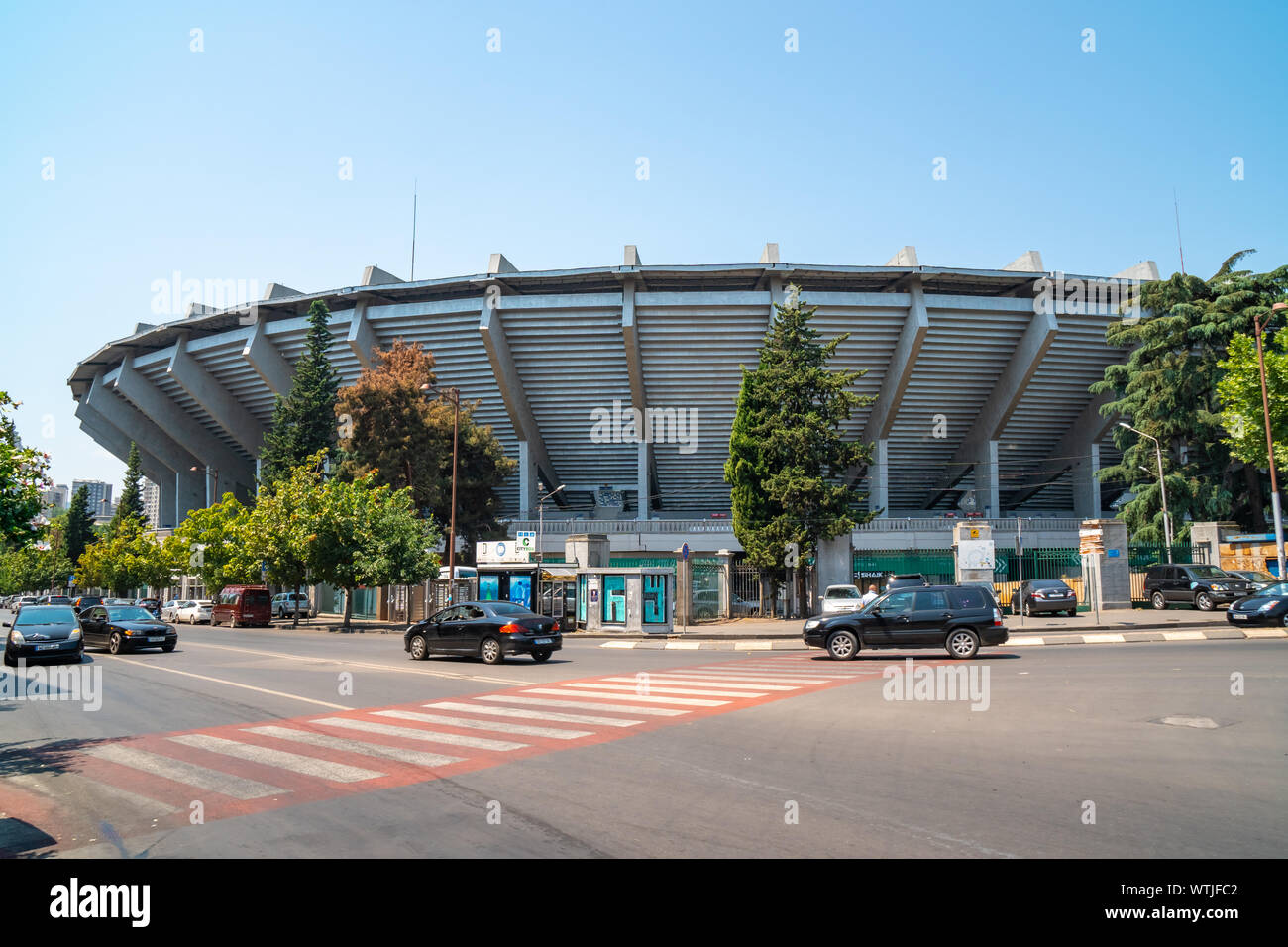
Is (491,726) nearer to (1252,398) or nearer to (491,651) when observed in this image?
(491,651)

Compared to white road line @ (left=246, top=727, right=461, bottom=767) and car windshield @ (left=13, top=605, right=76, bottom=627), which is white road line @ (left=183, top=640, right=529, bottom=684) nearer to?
white road line @ (left=246, top=727, right=461, bottom=767)

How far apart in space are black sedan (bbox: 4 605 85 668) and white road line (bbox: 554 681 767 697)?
13.1 meters

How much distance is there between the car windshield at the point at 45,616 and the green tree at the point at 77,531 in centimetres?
8915

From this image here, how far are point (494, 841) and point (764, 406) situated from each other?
29.4 m

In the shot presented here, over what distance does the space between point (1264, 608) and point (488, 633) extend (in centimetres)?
1990

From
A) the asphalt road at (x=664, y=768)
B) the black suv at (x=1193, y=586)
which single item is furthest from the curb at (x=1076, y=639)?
the asphalt road at (x=664, y=768)

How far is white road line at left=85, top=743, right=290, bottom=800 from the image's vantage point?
698 centimetres

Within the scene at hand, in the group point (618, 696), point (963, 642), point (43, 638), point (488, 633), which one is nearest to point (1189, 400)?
point (963, 642)

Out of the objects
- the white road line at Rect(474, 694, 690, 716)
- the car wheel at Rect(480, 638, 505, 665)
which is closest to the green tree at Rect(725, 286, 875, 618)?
the car wheel at Rect(480, 638, 505, 665)

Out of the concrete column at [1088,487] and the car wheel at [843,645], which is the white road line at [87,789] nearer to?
the car wheel at [843,645]

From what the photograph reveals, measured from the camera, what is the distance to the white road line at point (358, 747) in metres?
8.19
